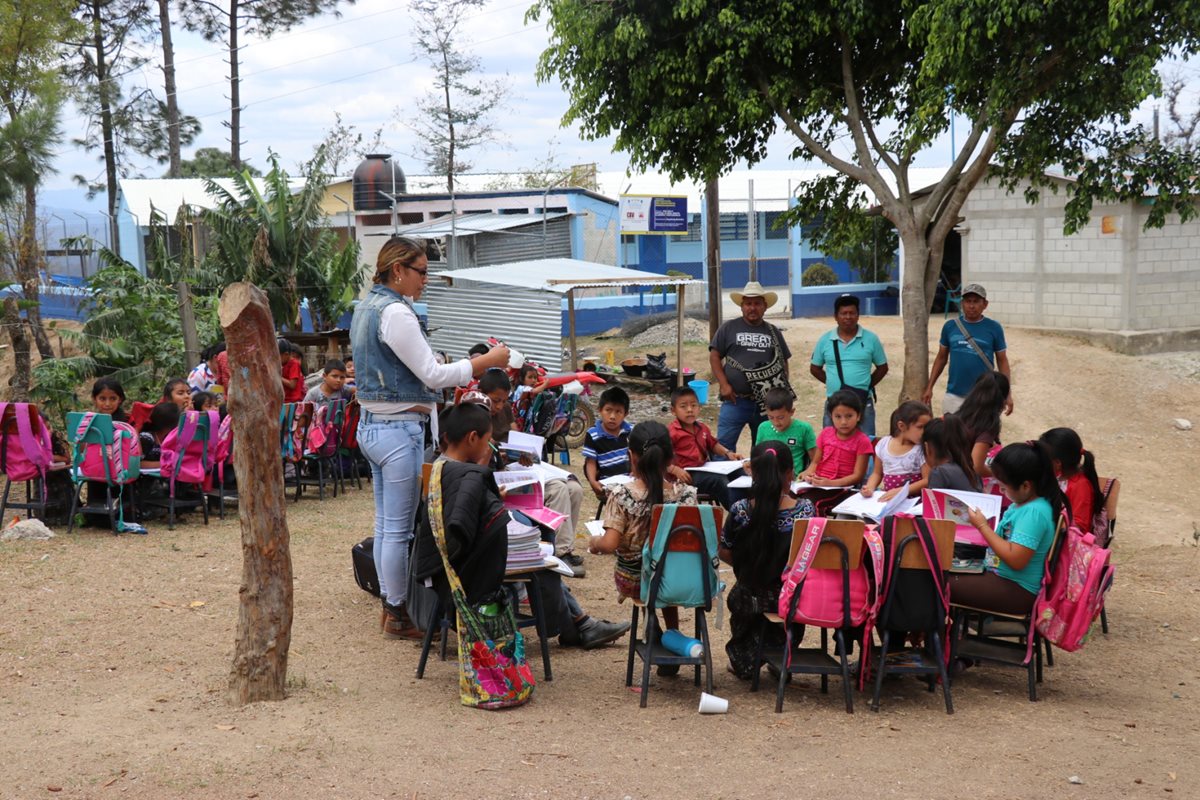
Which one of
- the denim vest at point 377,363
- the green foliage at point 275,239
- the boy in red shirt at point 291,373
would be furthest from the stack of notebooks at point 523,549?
the green foliage at point 275,239

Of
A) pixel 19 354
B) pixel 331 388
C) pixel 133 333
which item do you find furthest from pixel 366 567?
pixel 133 333

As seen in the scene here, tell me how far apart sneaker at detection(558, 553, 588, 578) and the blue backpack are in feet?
8.31

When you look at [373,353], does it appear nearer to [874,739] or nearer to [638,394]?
[874,739]

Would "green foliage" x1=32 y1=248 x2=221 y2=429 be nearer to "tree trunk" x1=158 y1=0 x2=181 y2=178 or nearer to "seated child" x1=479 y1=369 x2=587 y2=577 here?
"seated child" x1=479 y1=369 x2=587 y2=577

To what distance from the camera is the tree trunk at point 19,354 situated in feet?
43.3

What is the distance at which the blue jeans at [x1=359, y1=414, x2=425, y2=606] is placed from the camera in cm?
543

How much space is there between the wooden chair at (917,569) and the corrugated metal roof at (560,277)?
10529 millimetres

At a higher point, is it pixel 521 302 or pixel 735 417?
pixel 521 302

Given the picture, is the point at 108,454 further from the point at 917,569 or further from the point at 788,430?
the point at 917,569

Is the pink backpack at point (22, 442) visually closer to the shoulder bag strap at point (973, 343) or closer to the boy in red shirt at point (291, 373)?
the boy in red shirt at point (291, 373)

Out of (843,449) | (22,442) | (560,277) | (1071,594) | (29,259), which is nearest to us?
(1071,594)

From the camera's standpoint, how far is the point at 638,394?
16.8 m

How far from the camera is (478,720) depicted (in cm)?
469

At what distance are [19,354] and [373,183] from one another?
14.8m
